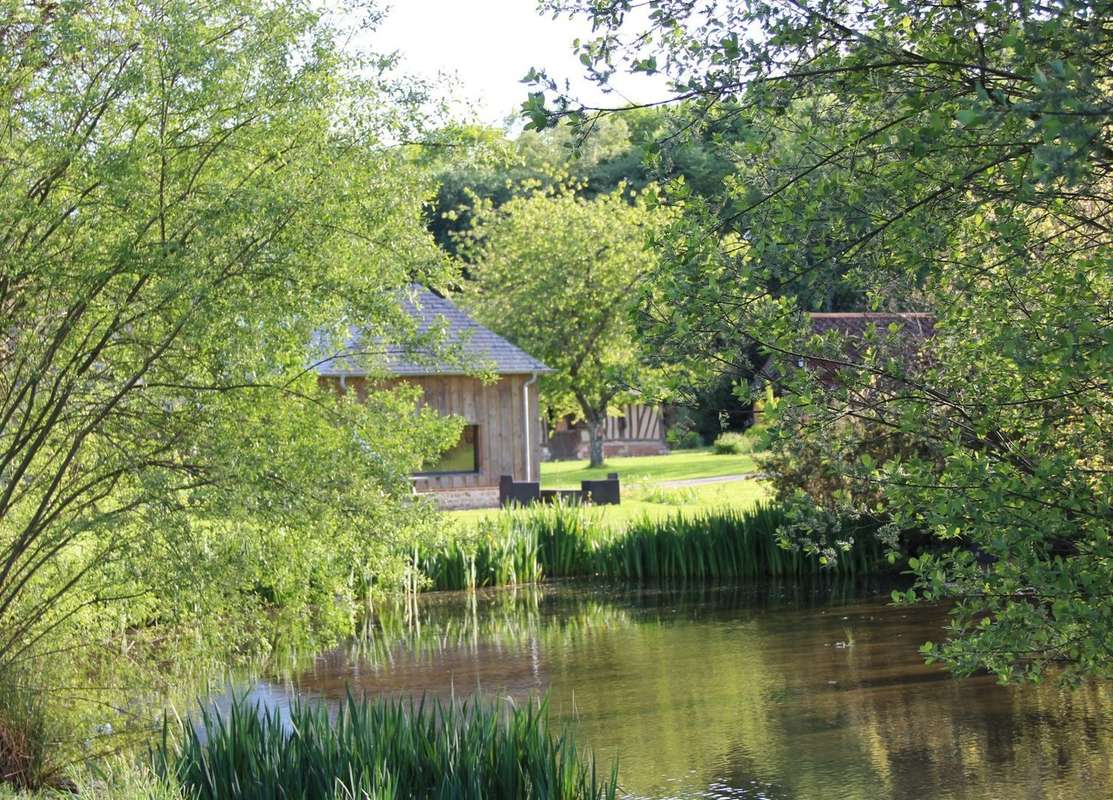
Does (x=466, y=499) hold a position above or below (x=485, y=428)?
below

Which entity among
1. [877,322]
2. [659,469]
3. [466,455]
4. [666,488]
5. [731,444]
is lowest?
[666,488]

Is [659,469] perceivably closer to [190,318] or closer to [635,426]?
[635,426]

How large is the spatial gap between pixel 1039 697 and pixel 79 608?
724 cm

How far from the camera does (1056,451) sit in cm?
624

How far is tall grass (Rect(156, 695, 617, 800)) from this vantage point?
642 cm

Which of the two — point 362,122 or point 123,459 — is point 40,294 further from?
point 362,122

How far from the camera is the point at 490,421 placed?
2705 centimetres

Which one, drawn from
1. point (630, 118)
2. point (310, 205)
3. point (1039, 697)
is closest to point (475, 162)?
point (310, 205)

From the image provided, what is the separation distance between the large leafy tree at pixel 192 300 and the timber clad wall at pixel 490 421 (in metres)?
17.6

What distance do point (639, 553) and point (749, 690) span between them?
6.87 metres

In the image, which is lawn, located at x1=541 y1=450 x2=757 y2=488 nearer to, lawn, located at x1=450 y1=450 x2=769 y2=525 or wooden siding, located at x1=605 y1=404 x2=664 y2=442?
lawn, located at x1=450 y1=450 x2=769 y2=525

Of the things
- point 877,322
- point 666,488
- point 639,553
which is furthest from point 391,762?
point 666,488

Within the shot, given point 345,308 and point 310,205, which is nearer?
point 310,205

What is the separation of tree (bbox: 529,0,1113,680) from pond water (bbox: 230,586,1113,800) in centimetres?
333
